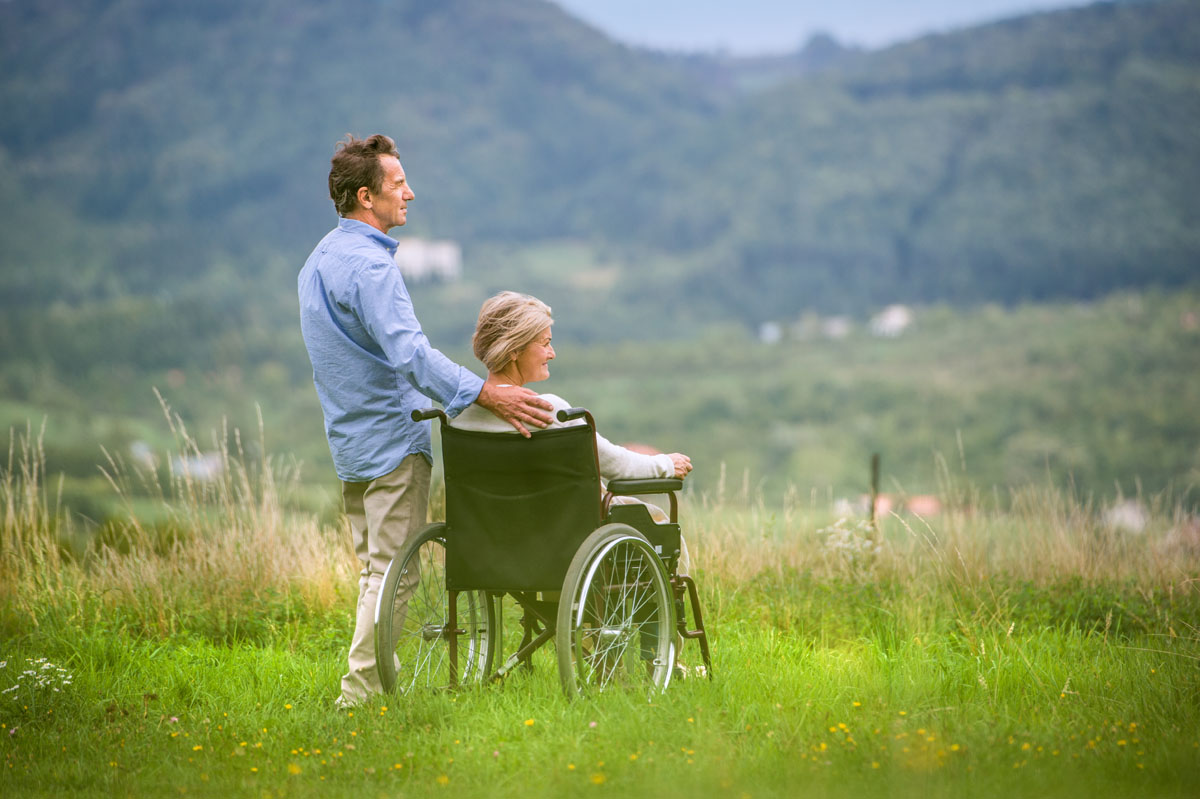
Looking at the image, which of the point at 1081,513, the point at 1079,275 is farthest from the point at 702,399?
the point at 1081,513

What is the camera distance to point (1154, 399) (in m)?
84.6

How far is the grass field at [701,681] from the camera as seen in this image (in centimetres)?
280

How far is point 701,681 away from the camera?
133 inches

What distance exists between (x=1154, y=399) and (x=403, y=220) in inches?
3565

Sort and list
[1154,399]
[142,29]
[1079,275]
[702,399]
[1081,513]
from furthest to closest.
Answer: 1. [142,29]
2. [1079,275]
3. [702,399]
4. [1154,399]
5. [1081,513]

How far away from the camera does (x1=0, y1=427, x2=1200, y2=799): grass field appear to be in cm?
280

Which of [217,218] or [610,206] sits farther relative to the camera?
[610,206]

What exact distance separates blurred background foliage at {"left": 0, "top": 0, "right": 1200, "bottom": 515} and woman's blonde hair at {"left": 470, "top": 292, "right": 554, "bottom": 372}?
6671 cm

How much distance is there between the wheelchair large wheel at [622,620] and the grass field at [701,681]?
104 mm

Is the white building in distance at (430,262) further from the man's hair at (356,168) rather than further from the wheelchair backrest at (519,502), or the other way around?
the wheelchair backrest at (519,502)

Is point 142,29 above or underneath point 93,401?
above

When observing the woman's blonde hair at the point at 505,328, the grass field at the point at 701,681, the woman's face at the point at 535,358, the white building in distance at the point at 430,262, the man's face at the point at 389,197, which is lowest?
the grass field at the point at 701,681

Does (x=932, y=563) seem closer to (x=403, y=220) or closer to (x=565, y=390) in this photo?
(x=403, y=220)

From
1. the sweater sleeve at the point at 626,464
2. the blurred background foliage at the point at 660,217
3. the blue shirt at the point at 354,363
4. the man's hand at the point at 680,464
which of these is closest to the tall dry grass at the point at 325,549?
the man's hand at the point at 680,464
